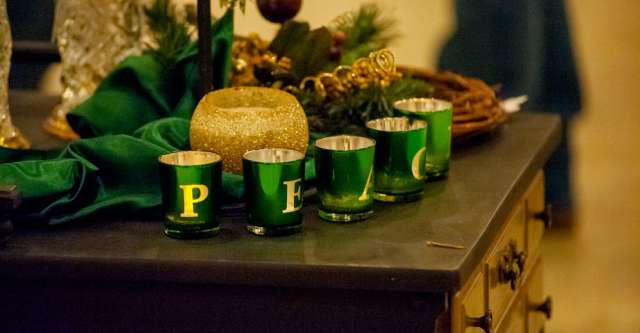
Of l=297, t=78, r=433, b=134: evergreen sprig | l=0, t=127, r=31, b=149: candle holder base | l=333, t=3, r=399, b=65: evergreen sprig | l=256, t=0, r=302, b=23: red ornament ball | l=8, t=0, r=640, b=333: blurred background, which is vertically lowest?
l=8, t=0, r=640, b=333: blurred background

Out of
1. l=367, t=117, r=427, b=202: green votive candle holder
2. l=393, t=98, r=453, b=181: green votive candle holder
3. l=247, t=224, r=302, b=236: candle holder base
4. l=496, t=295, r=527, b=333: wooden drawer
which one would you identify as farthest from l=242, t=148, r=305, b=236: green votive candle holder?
l=496, t=295, r=527, b=333: wooden drawer

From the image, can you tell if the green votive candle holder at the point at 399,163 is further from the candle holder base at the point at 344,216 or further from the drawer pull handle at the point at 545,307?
the drawer pull handle at the point at 545,307

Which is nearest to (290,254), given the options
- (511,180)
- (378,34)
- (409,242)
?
(409,242)

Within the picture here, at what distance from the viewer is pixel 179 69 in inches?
56.9

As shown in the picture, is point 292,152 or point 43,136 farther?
point 43,136

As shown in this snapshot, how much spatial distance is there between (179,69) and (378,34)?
0.30 m

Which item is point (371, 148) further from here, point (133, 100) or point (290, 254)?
point (133, 100)

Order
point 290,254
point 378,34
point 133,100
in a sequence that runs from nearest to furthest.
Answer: point 290,254 < point 133,100 < point 378,34

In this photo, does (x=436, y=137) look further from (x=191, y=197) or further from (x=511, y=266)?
(x=191, y=197)

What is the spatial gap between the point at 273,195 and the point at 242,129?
0.12 meters

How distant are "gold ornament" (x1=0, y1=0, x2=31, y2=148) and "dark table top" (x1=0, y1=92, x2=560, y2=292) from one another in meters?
0.32

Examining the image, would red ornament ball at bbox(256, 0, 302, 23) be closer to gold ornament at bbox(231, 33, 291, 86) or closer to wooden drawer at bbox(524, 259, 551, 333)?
gold ornament at bbox(231, 33, 291, 86)

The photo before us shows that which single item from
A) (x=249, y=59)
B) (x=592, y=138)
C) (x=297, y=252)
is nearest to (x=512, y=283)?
(x=297, y=252)

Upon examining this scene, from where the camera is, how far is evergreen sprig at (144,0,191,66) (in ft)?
4.77
